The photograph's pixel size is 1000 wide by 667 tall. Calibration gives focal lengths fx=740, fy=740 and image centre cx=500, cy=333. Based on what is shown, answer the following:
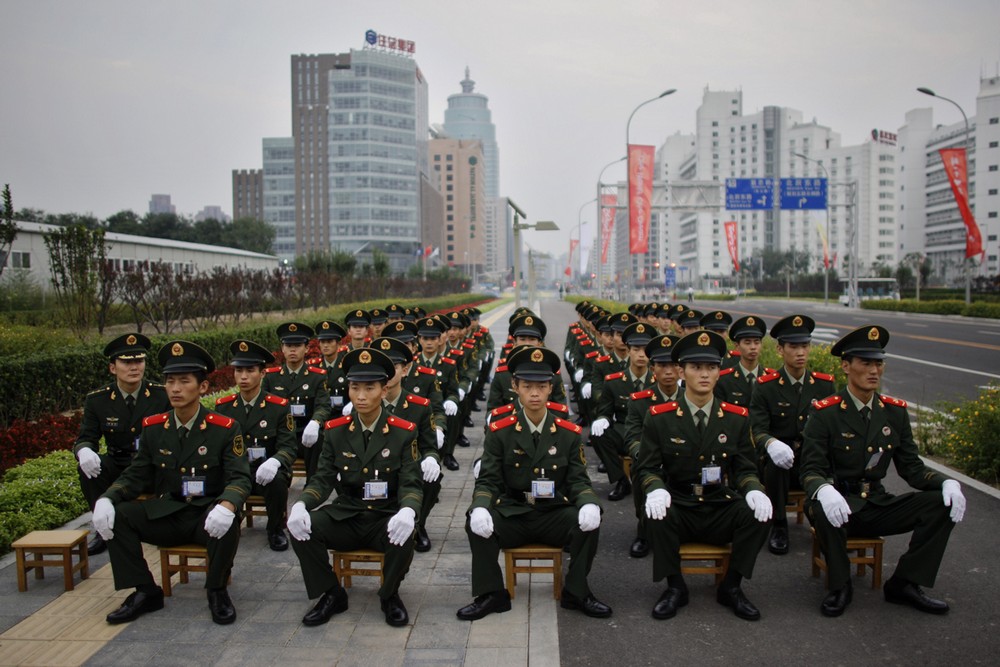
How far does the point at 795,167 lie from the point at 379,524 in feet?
456

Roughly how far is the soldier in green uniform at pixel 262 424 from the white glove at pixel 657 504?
300cm

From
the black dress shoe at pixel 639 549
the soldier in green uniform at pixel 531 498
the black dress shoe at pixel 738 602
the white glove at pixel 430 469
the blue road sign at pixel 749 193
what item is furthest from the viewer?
the blue road sign at pixel 749 193

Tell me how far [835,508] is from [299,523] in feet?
11.2

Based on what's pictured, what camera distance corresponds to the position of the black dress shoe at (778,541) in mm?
5988

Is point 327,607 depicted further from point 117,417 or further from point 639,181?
point 639,181

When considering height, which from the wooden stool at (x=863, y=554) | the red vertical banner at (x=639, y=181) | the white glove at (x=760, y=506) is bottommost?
the wooden stool at (x=863, y=554)

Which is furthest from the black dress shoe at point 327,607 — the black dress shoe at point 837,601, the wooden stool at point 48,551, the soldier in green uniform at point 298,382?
the black dress shoe at point 837,601

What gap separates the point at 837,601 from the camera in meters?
4.80

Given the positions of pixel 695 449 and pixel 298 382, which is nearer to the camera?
pixel 695 449

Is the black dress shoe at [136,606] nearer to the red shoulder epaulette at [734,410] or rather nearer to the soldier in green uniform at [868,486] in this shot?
the red shoulder epaulette at [734,410]

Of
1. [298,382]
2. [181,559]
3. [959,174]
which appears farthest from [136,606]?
[959,174]

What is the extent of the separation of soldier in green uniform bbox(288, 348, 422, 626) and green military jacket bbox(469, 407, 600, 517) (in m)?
0.55

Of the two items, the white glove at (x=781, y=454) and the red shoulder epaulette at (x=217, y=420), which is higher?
the red shoulder epaulette at (x=217, y=420)

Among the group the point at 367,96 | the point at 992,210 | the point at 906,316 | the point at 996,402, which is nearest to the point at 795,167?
the point at 992,210
